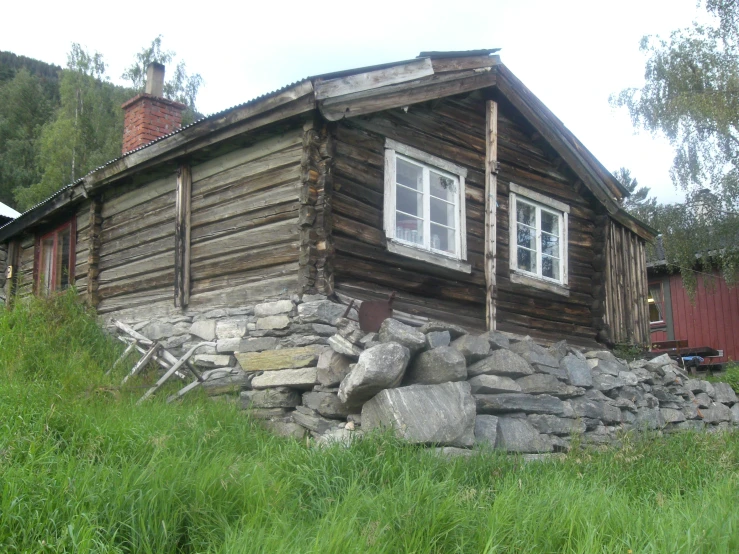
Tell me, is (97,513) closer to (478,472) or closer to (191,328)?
(478,472)

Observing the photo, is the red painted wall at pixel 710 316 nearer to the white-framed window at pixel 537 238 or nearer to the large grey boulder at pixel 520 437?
the white-framed window at pixel 537 238

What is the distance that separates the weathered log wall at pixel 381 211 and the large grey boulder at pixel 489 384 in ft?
5.57

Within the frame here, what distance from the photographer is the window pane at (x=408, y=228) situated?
9039 mm

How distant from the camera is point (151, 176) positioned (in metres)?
10.5

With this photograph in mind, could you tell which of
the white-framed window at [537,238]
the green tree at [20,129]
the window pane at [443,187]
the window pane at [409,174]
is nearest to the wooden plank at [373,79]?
the window pane at [409,174]

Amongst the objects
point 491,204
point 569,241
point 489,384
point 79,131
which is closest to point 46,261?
point 491,204

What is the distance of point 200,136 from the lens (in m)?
9.02

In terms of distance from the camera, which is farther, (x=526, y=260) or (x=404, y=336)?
(x=526, y=260)

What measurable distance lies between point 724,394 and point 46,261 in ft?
38.8

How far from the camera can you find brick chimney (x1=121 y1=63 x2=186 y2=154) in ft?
39.6

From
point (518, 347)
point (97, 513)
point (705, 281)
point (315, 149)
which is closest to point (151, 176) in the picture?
point (315, 149)

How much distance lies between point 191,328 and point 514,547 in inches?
225

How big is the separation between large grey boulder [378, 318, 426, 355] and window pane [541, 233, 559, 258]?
16.3 feet

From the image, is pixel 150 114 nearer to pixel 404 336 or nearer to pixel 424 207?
pixel 424 207
